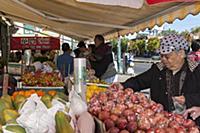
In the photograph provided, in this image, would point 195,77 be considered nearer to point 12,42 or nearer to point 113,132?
point 113,132

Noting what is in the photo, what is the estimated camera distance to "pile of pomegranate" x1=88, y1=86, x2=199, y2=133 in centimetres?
220

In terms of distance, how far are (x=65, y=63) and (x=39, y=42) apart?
7738 millimetres

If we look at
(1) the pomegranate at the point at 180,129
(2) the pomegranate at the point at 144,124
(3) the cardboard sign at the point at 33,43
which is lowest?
(1) the pomegranate at the point at 180,129

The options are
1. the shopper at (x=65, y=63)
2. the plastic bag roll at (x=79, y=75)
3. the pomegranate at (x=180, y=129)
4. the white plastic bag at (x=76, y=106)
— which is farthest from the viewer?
the shopper at (x=65, y=63)

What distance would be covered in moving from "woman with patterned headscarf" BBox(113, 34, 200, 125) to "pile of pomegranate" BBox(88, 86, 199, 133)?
54cm

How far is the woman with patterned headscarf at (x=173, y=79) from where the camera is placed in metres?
3.20

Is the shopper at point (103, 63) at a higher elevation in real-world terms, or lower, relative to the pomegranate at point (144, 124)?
higher

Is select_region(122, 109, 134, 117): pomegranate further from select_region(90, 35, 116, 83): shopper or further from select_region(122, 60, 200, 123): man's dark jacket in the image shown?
select_region(90, 35, 116, 83): shopper

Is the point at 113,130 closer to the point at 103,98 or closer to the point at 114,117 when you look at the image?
the point at 114,117

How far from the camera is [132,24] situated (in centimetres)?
729

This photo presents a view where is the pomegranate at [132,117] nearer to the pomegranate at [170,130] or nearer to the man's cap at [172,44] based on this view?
the pomegranate at [170,130]

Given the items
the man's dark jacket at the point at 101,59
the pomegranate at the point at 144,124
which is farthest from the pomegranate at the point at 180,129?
the man's dark jacket at the point at 101,59

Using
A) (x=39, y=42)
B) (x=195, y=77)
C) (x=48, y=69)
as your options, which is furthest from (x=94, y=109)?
(x=39, y=42)

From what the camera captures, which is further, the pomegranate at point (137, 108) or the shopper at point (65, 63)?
the shopper at point (65, 63)
